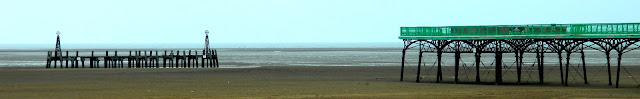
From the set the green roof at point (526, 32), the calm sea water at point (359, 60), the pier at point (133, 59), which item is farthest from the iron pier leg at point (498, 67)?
the pier at point (133, 59)

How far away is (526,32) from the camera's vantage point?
40.1 m

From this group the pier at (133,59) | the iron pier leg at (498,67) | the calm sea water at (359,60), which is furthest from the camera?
the calm sea water at (359,60)

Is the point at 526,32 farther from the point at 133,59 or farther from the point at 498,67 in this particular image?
the point at 133,59

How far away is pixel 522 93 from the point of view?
34500 mm

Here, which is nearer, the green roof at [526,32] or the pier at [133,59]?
the green roof at [526,32]

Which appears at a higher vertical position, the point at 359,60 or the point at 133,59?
the point at 133,59

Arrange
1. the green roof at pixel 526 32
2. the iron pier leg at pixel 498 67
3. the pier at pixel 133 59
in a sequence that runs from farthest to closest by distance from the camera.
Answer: the pier at pixel 133 59 < the iron pier leg at pixel 498 67 < the green roof at pixel 526 32

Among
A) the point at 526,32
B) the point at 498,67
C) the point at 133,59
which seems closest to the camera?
the point at 526,32

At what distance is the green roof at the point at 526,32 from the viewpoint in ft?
122

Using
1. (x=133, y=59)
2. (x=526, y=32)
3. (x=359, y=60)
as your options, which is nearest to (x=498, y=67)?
(x=526, y=32)

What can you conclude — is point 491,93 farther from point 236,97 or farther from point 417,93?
point 236,97

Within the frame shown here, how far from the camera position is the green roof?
37.2m

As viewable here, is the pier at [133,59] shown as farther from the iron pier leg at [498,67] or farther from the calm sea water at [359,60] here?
the iron pier leg at [498,67]

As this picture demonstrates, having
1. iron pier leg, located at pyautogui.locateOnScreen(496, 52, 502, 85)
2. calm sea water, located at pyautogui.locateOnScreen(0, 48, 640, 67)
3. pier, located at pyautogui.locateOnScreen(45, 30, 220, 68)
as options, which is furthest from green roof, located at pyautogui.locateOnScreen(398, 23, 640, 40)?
pier, located at pyautogui.locateOnScreen(45, 30, 220, 68)
